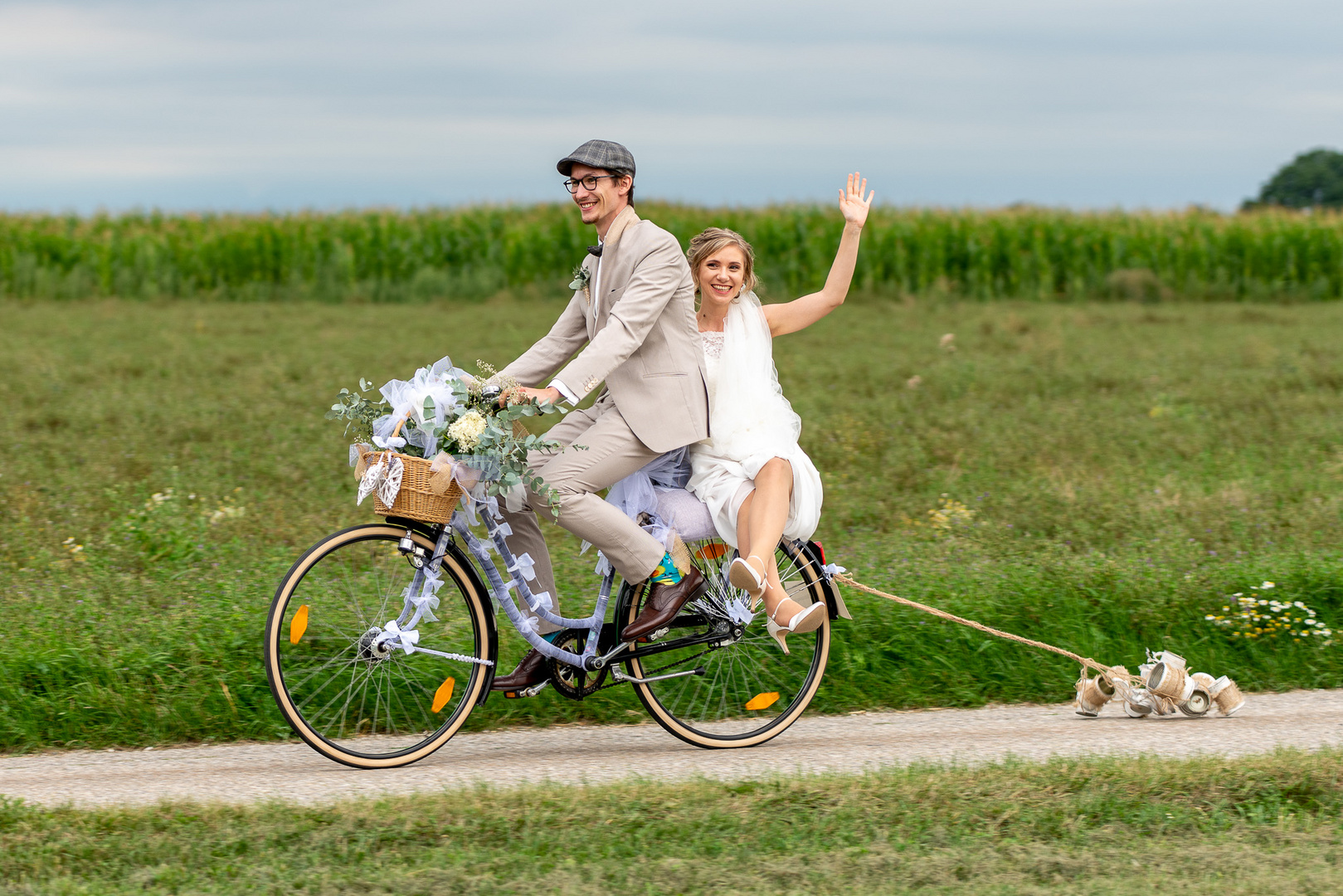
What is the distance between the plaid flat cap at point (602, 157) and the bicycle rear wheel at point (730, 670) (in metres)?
1.58

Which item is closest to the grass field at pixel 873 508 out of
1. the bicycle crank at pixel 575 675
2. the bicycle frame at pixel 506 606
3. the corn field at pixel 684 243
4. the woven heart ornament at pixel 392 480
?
the bicycle crank at pixel 575 675

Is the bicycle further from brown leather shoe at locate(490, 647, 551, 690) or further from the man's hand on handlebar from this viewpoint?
the man's hand on handlebar

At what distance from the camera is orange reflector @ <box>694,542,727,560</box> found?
18.4ft

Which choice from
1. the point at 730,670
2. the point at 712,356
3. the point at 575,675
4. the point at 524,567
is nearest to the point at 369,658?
the point at 524,567

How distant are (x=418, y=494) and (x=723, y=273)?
1.53 meters

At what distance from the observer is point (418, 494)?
4.78 m

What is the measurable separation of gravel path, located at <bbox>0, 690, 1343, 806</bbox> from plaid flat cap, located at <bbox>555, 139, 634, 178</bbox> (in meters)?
2.24

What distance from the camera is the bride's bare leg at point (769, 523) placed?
206 inches

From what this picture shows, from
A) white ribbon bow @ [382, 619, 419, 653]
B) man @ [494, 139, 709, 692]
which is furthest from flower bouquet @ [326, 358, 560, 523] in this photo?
white ribbon bow @ [382, 619, 419, 653]

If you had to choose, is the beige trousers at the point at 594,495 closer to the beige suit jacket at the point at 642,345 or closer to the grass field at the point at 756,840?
the beige suit jacket at the point at 642,345

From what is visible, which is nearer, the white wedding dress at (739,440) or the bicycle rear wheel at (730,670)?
the white wedding dress at (739,440)

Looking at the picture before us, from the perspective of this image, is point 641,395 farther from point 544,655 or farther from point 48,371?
point 48,371

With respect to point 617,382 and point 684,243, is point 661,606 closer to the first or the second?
point 617,382

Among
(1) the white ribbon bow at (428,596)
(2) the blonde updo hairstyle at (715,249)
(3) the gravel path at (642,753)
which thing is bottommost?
(3) the gravel path at (642,753)
